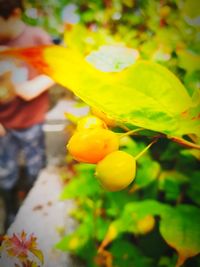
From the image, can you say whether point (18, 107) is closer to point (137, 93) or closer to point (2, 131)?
point (2, 131)

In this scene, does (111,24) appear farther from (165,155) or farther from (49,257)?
(49,257)

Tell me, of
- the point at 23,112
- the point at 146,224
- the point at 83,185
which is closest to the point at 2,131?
the point at 23,112

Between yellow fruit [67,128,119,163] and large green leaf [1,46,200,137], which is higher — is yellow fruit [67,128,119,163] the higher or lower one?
the lower one

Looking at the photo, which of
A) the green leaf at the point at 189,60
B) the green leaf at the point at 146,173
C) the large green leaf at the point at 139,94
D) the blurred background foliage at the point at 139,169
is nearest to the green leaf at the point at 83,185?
the blurred background foliage at the point at 139,169

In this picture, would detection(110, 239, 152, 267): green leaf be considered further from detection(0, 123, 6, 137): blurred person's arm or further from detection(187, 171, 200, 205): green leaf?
detection(0, 123, 6, 137): blurred person's arm

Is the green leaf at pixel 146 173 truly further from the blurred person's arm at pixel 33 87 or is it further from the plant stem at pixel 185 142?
the blurred person's arm at pixel 33 87

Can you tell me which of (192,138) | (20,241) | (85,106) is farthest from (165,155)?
(20,241)

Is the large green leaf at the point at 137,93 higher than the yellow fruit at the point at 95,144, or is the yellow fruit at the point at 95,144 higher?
the large green leaf at the point at 137,93

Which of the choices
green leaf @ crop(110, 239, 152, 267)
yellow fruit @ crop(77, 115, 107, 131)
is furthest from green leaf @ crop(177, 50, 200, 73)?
green leaf @ crop(110, 239, 152, 267)
